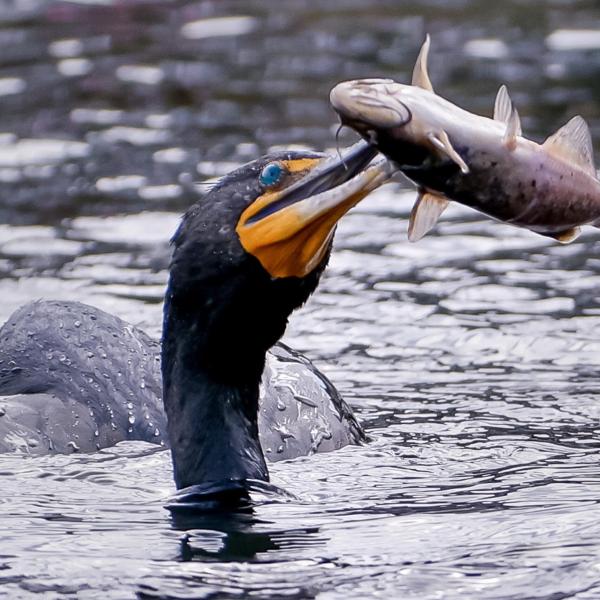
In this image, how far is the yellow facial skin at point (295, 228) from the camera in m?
5.95

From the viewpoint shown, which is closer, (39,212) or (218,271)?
(218,271)

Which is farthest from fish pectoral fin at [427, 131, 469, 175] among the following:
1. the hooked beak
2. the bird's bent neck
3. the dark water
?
the bird's bent neck

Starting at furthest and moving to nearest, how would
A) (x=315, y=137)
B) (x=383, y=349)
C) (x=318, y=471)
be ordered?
(x=315, y=137)
(x=383, y=349)
(x=318, y=471)

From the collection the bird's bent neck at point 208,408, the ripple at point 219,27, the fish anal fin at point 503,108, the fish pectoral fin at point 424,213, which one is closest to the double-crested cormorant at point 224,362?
the bird's bent neck at point 208,408

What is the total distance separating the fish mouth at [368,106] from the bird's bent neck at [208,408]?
142 cm

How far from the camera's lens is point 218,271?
628 centimetres

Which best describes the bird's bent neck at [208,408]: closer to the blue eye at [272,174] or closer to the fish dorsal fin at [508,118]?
the blue eye at [272,174]

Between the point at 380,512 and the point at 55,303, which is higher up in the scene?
the point at 55,303

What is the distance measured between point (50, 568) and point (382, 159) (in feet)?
5.45

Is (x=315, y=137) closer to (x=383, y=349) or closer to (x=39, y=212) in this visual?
(x=39, y=212)

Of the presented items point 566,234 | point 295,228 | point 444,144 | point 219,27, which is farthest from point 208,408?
point 219,27

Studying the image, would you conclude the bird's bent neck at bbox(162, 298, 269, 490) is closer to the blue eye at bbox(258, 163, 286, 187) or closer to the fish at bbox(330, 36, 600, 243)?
the blue eye at bbox(258, 163, 286, 187)

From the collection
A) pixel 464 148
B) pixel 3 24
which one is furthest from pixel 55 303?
pixel 3 24

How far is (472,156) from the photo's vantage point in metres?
5.47
